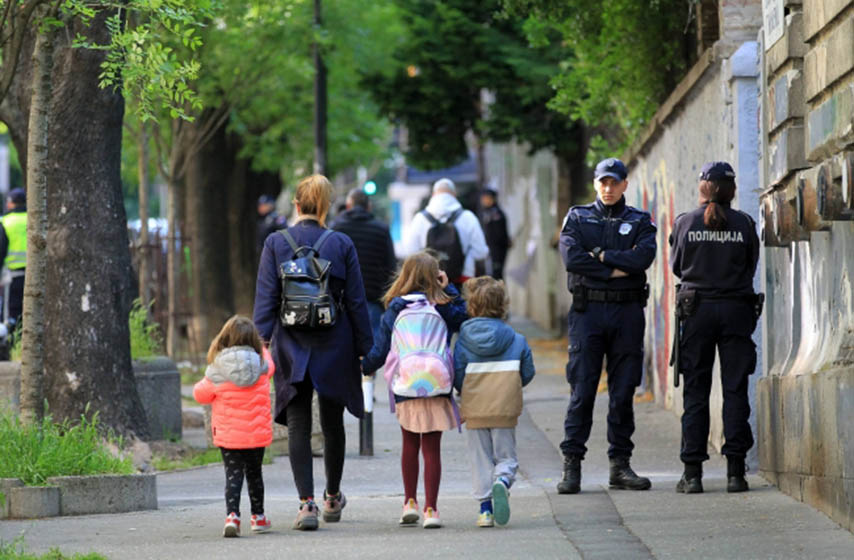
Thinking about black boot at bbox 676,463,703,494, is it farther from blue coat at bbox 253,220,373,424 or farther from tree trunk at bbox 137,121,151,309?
tree trunk at bbox 137,121,151,309

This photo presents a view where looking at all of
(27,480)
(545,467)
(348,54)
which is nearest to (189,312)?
(348,54)

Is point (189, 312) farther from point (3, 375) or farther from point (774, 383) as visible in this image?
point (774, 383)

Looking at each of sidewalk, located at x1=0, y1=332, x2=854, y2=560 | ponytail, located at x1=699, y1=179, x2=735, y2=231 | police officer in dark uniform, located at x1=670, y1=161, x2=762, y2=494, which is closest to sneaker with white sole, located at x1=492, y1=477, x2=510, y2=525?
sidewalk, located at x1=0, y1=332, x2=854, y2=560

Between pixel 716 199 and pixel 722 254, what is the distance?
0.31m

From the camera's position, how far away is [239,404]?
884 cm

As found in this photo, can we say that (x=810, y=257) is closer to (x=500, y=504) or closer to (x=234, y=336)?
(x=500, y=504)

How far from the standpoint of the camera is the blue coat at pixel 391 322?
29.5 ft

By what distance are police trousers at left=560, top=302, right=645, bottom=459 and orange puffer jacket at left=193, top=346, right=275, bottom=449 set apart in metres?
1.95

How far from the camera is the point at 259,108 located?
1220 inches

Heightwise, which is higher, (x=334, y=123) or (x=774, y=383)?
(x=334, y=123)

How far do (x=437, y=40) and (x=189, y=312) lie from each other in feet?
23.1

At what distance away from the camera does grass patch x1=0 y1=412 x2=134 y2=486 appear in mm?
9688

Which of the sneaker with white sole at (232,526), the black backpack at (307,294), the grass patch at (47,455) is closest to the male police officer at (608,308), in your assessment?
the black backpack at (307,294)

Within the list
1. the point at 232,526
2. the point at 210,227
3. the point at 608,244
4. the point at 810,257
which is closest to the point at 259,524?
the point at 232,526
